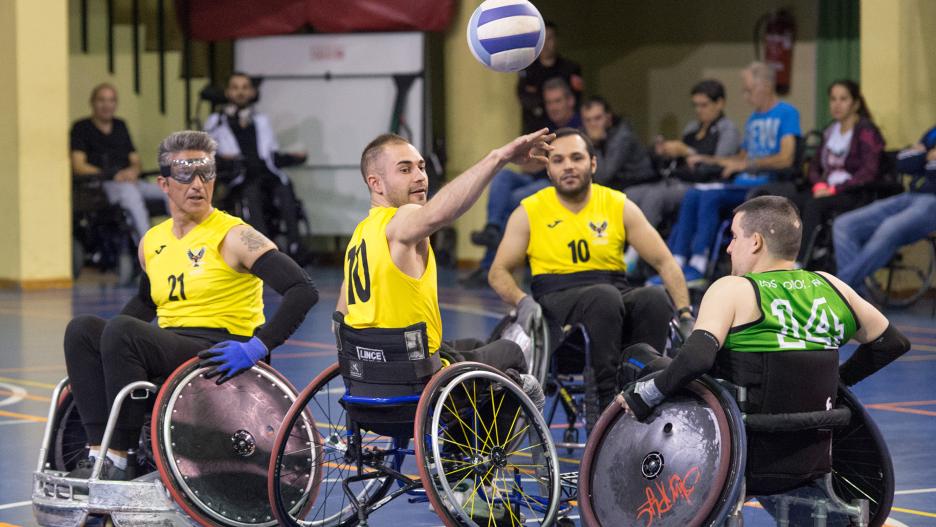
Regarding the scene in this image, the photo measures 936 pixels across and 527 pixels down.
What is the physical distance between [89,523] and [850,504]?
2.51m

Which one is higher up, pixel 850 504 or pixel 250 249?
pixel 250 249

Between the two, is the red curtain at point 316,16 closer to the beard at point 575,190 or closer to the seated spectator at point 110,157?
the seated spectator at point 110,157

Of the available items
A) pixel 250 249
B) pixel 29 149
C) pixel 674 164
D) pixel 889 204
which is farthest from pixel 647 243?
pixel 29 149

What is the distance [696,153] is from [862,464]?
26.6ft

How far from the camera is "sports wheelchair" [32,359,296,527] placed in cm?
491

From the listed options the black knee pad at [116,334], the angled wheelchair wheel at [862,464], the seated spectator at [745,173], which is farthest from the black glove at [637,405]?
the seated spectator at [745,173]

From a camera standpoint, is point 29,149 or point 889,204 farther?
point 29,149

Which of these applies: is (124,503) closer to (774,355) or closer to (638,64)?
(774,355)

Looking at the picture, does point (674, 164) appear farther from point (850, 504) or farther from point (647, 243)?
point (850, 504)

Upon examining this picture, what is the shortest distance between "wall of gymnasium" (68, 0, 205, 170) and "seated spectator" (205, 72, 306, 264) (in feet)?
7.81

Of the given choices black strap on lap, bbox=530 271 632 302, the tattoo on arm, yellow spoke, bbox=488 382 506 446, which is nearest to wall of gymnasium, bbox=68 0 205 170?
black strap on lap, bbox=530 271 632 302

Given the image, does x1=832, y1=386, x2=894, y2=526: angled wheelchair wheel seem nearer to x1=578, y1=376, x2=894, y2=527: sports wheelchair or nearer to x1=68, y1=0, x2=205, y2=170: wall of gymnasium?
x1=578, y1=376, x2=894, y2=527: sports wheelchair

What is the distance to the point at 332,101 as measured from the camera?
52.1ft

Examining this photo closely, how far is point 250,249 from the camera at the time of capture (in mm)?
5461
